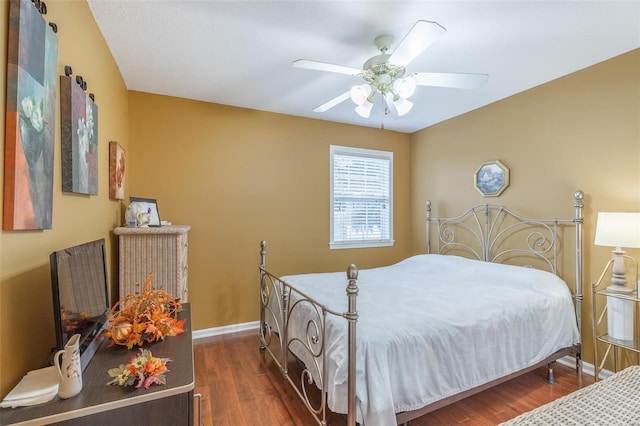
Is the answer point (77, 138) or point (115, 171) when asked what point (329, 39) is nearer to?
point (77, 138)

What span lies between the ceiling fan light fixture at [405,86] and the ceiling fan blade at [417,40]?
0.10m

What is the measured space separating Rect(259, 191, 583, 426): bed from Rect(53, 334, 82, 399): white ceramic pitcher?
42.8 inches

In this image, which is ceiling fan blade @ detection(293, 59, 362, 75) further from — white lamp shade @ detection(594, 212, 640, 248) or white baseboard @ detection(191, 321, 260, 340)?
white baseboard @ detection(191, 321, 260, 340)

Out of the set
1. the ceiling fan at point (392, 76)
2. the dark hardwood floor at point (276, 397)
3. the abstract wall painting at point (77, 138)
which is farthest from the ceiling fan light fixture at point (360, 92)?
the dark hardwood floor at point (276, 397)

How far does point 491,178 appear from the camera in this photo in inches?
132

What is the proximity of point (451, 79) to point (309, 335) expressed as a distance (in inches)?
77.1

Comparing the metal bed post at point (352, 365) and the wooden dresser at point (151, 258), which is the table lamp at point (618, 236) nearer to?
the metal bed post at point (352, 365)

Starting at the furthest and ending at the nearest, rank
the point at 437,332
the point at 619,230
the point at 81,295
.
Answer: the point at 619,230 → the point at 437,332 → the point at 81,295

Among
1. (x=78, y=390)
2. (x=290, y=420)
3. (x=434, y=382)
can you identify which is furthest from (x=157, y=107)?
(x=434, y=382)

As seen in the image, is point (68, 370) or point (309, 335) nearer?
point (68, 370)

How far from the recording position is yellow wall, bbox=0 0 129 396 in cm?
102

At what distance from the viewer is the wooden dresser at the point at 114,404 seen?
948mm

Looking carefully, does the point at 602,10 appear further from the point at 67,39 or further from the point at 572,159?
the point at 67,39

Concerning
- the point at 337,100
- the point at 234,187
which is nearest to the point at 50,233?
the point at 337,100
